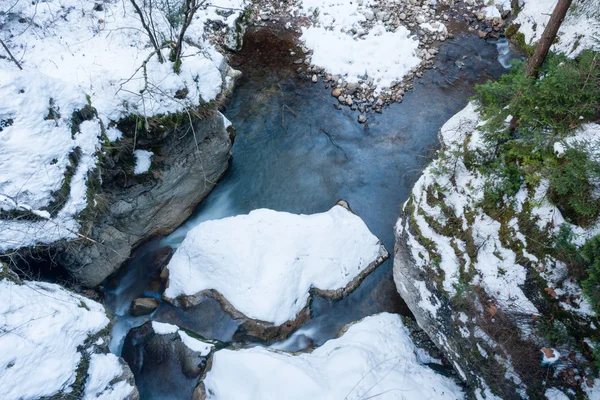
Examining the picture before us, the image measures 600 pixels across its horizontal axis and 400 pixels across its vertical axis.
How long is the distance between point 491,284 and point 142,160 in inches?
271

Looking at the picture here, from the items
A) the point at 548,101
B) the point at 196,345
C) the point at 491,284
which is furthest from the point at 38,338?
the point at 548,101

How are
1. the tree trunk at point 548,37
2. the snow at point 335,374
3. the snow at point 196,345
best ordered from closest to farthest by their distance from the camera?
the tree trunk at point 548,37, the snow at point 335,374, the snow at point 196,345

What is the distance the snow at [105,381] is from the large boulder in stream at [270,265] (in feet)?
6.33

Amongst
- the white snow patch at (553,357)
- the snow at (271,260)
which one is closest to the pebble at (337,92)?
the snow at (271,260)

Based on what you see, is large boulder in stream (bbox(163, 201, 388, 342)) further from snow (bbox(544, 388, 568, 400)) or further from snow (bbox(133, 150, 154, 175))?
snow (bbox(544, 388, 568, 400))

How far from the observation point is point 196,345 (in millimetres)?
6625

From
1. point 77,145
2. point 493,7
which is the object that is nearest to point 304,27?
point 493,7

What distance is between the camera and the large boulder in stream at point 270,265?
7.02 metres

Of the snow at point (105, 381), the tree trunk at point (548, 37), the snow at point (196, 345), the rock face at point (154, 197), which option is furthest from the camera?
the rock face at point (154, 197)

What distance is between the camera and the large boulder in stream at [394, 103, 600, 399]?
4512 millimetres

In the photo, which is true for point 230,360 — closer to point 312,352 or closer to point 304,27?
point 312,352

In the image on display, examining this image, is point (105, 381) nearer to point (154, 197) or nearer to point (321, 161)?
point (154, 197)

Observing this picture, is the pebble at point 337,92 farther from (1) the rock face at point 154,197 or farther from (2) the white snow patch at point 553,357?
(2) the white snow patch at point 553,357

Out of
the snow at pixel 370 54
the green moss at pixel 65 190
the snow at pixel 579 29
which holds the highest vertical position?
the snow at pixel 579 29
